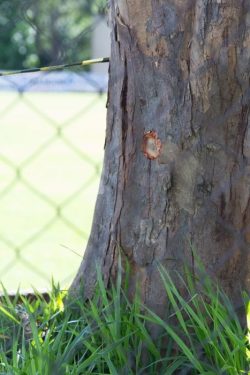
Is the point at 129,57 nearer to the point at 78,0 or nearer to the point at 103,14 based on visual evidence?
the point at 103,14

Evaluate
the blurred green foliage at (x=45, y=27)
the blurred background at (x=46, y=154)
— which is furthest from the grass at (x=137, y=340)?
the blurred green foliage at (x=45, y=27)

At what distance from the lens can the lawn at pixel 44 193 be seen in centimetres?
244

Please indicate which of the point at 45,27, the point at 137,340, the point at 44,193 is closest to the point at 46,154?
the point at 44,193

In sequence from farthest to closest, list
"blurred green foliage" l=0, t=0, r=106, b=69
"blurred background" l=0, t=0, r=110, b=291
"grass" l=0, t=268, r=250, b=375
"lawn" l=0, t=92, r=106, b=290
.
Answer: "lawn" l=0, t=92, r=106, b=290 < "blurred background" l=0, t=0, r=110, b=291 < "blurred green foliage" l=0, t=0, r=106, b=69 < "grass" l=0, t=268, r=250, b=375

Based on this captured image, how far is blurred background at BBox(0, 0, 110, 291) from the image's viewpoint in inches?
65.5

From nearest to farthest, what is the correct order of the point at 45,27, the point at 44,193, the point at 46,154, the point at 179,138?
the point at 179,138
the point at 45,27
the point at 44,193
the point at 46,154

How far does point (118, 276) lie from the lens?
1.29 m

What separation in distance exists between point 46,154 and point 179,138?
12.9 feet

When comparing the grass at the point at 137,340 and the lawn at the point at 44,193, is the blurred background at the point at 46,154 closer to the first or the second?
the lawn at the point at 44,193

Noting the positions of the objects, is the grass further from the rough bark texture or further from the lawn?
the lawn

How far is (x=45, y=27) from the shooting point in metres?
2.34

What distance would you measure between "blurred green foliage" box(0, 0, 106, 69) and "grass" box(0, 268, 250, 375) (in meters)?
0.44

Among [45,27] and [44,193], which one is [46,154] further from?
[45,27]

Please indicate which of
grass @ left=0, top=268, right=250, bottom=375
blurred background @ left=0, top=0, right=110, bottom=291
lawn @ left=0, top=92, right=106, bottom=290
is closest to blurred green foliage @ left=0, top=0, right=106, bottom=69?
blurred background @ left=0, top=0, right=110, bottom=291
